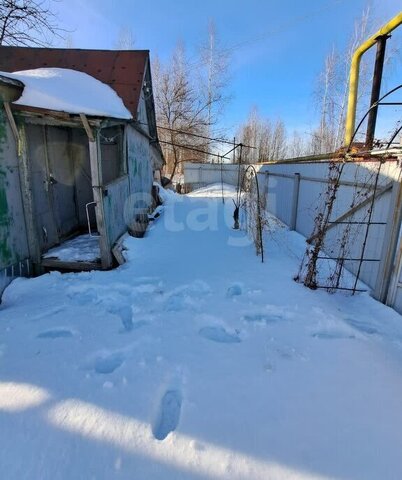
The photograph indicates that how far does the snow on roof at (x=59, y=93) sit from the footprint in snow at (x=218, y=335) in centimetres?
347

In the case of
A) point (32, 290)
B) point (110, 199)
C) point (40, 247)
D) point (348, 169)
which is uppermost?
point (348, 169)

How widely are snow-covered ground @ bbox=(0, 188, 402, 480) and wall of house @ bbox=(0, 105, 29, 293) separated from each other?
0.29 meters

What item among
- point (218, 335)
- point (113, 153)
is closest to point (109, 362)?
point (218, 335)

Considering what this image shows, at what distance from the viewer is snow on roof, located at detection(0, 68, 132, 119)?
422 cm

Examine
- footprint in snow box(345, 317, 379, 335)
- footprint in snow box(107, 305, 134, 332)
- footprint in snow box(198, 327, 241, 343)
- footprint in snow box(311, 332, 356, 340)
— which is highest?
footprint in snow box(311, 332, 356, 340)

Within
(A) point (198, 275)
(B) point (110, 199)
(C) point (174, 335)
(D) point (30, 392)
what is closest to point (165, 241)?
(B) point (110, 199)

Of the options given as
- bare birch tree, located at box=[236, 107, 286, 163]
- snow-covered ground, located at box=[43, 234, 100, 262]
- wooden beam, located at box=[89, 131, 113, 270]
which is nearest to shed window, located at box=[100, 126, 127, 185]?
snow-covered ground, located at box=[43, 234, 100, 262]

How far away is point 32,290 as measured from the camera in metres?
4.12

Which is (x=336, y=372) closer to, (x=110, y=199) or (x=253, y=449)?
(x=253, y=449)

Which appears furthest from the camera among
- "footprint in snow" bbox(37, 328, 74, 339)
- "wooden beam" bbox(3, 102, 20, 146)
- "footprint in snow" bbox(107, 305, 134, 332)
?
"wooden beam" bbox(3, 102, 20, 146)

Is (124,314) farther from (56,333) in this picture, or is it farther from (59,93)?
(59,93)

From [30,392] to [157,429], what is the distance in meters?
1.03

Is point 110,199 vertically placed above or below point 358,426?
above

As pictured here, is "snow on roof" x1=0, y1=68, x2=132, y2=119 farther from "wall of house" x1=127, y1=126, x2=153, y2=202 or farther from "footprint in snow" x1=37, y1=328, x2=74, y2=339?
"footprint in snow" x1=37, y1=328, x2=74, y2=339
